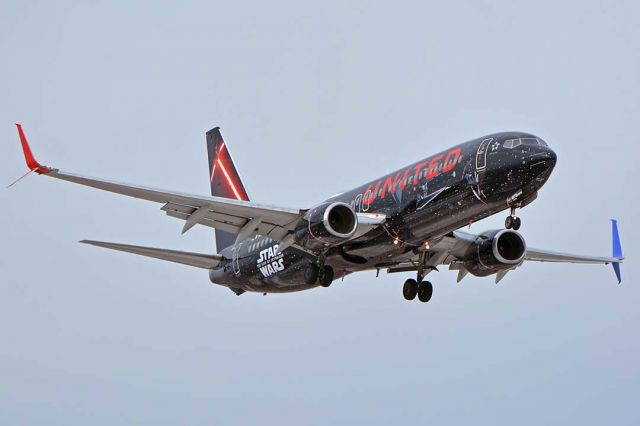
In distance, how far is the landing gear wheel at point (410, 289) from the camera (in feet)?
145

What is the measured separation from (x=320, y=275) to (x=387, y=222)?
3.68m

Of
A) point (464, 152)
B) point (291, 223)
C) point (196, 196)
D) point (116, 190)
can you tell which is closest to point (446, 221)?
point (464, 152)

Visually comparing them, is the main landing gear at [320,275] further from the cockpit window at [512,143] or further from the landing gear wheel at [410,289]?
the cockpit window at [512,143]

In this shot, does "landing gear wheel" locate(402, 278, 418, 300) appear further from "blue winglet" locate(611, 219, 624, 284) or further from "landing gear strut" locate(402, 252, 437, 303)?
"blue winglet" locate(611, 219, 624, 284)

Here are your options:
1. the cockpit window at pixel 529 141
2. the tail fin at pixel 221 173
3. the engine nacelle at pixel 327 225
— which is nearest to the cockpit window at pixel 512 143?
the cockpit window at pixel 529 141

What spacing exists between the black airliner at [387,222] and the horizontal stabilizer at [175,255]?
48 millimetres

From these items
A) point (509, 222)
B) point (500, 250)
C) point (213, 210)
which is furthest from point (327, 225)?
point (500, 250)

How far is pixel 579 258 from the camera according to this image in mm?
49250

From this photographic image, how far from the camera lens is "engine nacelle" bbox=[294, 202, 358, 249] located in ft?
129

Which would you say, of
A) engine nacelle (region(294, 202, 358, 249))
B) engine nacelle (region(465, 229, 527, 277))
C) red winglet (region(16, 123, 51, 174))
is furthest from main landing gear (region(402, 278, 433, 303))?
red winglet (region(16, 123, 51, 174))

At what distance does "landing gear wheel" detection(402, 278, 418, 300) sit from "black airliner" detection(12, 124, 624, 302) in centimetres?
5

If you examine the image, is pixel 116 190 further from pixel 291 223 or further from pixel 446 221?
pixel 446 221

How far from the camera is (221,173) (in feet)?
179

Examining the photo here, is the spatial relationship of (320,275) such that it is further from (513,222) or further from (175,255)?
(513,222)
